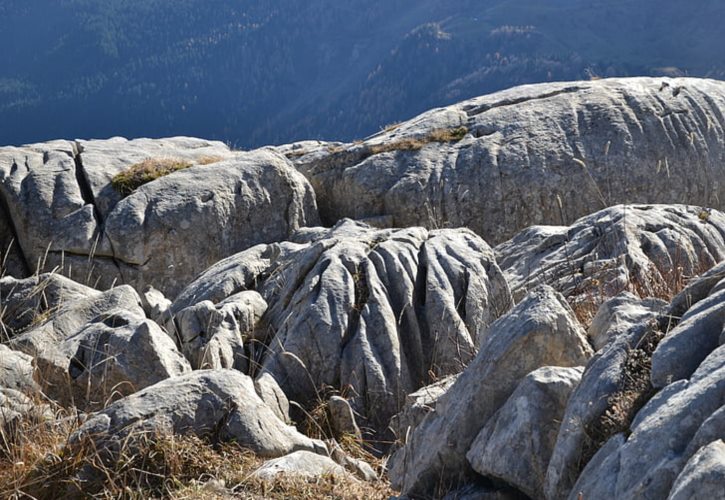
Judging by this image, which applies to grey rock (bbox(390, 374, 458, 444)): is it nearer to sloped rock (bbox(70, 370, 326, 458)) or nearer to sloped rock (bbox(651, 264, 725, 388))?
sloped rock (bbox(70, 370, 326, 458))

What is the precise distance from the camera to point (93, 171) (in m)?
29.3

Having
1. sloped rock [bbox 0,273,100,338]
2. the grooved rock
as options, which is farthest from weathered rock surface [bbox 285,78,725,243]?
sloped rock [bbox 0,273,100,338]

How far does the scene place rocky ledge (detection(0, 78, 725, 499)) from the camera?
752 cm

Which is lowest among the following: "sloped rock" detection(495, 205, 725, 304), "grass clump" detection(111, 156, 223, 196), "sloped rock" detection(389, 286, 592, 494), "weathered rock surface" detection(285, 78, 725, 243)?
"weathered rock surface" detection(285, 78, 725, 243)

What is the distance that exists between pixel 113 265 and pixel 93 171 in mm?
3943

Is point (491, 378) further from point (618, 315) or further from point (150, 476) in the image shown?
point (150, 476)

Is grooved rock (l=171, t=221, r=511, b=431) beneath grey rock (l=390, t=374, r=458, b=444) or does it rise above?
beneath

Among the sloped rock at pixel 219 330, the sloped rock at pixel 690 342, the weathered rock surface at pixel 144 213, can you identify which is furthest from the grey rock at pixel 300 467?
the weathered rock surface at pixel 144 213

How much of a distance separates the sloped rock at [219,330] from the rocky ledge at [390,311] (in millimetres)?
49

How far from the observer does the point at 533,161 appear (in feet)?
96.2

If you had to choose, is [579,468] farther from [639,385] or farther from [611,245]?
[611,245]

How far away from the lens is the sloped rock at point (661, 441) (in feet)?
19.3

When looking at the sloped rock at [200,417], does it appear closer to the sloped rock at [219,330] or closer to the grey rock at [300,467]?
the grey rock at [300,467]

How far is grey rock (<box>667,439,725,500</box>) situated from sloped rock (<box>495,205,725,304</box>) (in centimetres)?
969
